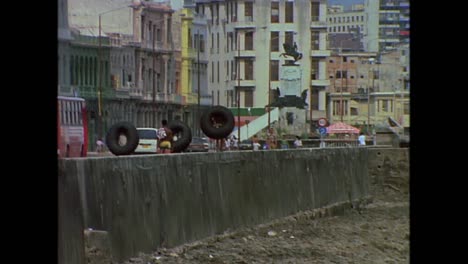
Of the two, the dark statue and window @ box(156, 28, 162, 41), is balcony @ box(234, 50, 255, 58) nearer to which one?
the dark statue

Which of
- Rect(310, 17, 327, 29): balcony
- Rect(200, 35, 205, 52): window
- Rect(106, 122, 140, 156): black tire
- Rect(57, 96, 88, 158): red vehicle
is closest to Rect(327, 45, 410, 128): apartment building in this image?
Rect(310, 17, 327, 29): balcony

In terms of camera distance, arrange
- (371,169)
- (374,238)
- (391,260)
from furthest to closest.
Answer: (371,169) < (374,238) < (391,260)

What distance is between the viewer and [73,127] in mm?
32031

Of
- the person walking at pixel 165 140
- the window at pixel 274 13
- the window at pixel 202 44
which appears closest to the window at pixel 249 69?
the window at pixel 274 13

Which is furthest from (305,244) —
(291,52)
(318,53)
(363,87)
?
(318,53)

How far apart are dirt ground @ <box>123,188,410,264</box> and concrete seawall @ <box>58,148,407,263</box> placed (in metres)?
0.16

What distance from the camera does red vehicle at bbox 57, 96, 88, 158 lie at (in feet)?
98.3

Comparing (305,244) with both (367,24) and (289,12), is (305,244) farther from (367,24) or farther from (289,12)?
(367,24)
